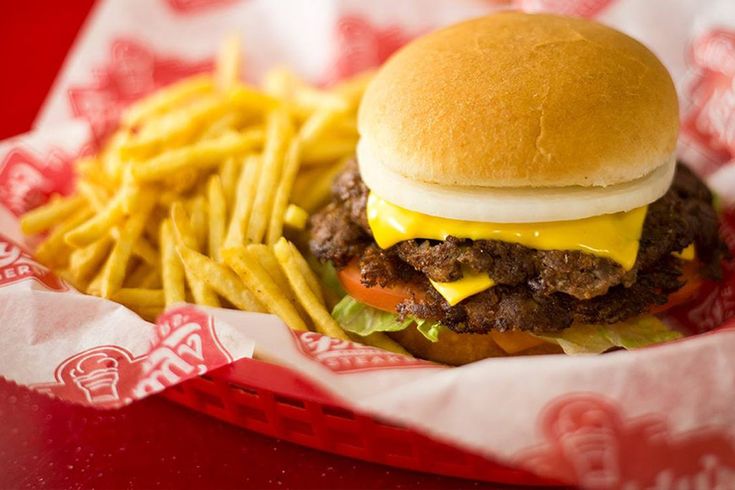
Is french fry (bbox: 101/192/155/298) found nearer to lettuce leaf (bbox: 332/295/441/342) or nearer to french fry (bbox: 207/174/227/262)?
french fry (bbox: 207/174/227/262)

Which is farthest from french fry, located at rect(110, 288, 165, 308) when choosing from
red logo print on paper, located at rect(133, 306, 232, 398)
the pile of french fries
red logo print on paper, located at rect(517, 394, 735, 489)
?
red logo print on paper, located at rect(517, 394, 735, 489)

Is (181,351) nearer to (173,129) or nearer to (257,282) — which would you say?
(257,282)

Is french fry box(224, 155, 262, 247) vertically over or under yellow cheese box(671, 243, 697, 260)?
over

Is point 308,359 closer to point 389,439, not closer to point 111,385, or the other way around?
point 389,439

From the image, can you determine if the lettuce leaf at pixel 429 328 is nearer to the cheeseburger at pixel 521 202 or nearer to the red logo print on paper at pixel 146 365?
the cheeseburger at pixel 521 202

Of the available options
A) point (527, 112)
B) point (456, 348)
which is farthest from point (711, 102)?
point (456, 348)

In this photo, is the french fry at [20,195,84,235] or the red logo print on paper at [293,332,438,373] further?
the french fry at [20,195,84,235]

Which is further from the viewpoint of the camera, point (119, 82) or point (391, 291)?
point (119, 82)
